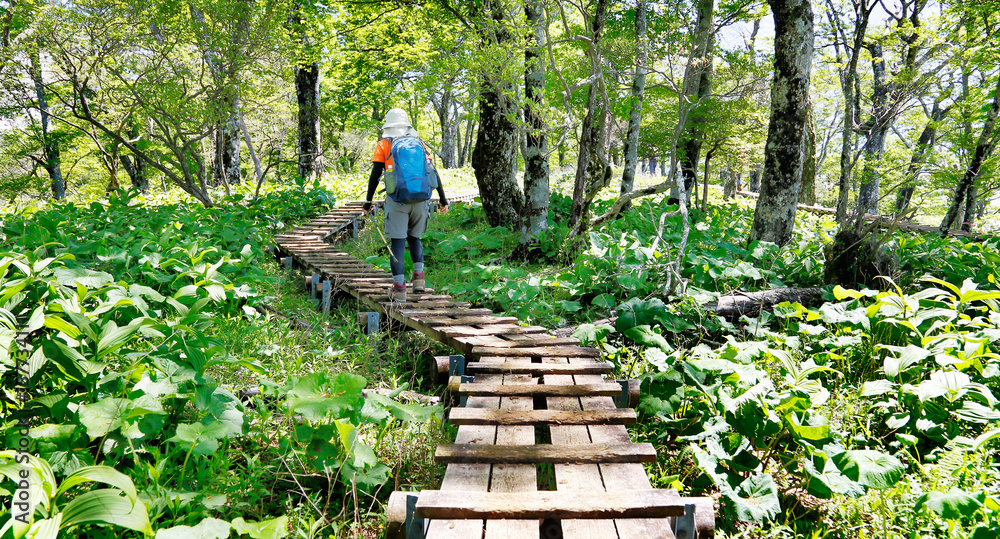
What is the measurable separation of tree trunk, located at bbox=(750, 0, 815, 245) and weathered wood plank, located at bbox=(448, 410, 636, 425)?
20.4ft

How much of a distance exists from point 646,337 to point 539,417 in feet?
4.51

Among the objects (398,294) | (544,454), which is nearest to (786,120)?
(398,294)

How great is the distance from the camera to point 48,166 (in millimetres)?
23562

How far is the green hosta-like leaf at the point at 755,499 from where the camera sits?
8.45 ft

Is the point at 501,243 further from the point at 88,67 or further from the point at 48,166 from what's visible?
the point at 48,166

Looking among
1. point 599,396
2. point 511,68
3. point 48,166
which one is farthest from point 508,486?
point 48,166

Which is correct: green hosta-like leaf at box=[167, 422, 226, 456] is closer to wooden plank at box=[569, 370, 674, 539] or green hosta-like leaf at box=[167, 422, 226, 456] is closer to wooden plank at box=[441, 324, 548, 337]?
wooden plank at box=[569, 370, 674, 539]

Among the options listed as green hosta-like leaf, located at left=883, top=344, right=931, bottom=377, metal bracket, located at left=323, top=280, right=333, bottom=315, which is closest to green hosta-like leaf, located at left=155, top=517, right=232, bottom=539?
green hosta-like leaf, located at left=883, top=344, right=931, bottom=377

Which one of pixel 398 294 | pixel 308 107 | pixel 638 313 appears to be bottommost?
pixel 398 294

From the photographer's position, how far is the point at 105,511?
1.75 meters

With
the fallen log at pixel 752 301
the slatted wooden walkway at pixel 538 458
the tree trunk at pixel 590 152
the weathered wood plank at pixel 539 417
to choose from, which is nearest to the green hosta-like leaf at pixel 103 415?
the slatted wooden walkway at pixel 538 458

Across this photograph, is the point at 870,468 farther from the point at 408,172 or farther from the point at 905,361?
the point at 408,172

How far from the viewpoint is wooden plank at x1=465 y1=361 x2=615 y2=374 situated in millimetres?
3828

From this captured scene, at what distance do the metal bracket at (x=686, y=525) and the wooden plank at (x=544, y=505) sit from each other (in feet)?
0.12
